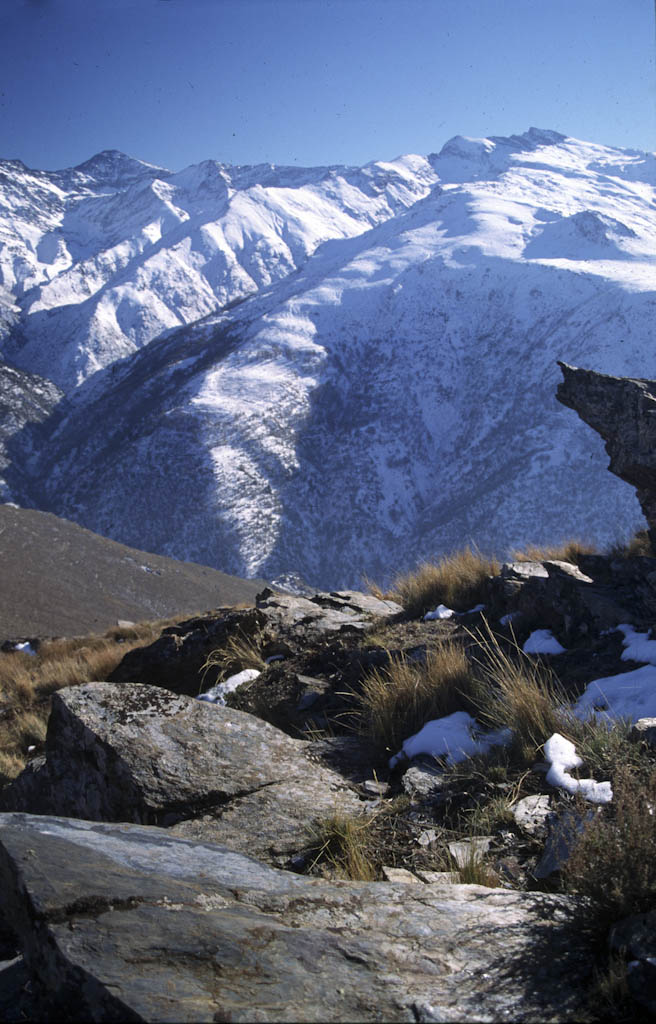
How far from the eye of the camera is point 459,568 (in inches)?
314

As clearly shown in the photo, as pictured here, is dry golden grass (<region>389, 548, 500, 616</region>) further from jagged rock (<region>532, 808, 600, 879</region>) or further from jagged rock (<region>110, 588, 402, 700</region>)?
jagged rock (<region>532, 808, 600, 879</region>)

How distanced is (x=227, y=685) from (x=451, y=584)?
296cm

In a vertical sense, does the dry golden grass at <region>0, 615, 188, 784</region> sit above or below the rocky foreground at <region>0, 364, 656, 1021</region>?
below

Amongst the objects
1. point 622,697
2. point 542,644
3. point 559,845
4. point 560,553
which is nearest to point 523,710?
point 622,697

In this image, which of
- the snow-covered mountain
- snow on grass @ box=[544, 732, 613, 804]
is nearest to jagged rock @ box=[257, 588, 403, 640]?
snow on grass @ box=[544, 732, 613, 804]

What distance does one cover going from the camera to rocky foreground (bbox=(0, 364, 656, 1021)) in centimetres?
174

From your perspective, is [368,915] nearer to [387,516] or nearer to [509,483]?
[509,483]

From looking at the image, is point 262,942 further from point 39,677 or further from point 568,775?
point 39,677

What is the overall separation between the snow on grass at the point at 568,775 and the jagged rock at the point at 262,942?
0.87 m

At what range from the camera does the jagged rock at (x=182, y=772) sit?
11.4 ft

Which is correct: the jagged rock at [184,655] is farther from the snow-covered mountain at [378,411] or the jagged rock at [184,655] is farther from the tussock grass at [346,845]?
the snow-covered mountain at [378,411]

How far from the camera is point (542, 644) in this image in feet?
18.7

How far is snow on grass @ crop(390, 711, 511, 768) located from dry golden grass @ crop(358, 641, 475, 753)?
180 millimetres

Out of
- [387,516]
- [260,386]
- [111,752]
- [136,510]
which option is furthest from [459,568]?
[260,386]
